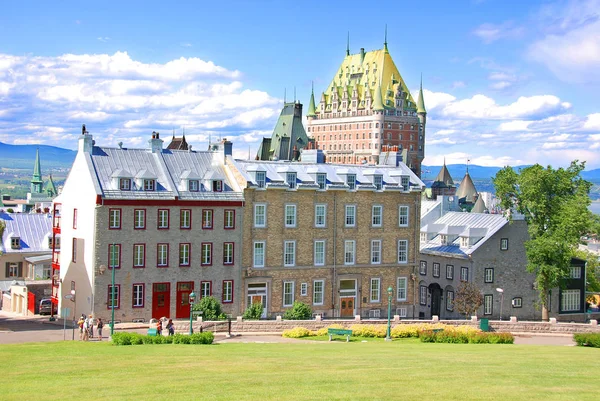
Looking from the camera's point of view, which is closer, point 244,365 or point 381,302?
point 244,365

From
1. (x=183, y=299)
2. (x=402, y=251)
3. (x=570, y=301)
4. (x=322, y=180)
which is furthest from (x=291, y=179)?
(x=570, y=301)

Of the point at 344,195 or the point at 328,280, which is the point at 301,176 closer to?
the point at 344,195

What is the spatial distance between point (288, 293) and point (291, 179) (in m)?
9.03

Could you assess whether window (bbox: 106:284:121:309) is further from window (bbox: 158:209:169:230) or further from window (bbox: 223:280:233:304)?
window (bbox: 223:280:233:304)

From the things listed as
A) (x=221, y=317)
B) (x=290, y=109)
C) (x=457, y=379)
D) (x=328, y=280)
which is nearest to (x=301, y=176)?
(x=328, y=280)

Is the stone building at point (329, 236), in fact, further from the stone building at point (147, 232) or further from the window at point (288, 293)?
the stone building at point (147, 232)

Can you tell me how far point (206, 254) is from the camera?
60.2m

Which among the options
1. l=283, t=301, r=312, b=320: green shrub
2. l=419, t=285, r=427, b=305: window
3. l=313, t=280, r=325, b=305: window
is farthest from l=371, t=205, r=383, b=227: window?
l=419, t=285, r=427, b=305: window

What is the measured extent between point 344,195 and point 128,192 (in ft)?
59.4

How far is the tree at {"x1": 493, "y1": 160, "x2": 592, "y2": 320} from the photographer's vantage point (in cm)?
6806

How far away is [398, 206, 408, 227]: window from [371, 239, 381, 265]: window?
8.97ft

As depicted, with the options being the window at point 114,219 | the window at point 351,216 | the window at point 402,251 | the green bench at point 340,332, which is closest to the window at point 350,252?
the window at point 351,216

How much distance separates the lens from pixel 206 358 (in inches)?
1368

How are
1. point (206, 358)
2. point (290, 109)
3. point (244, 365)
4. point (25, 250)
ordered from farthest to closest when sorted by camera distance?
point (290, 109)
point (25, 250)
point (206, 358)
point (244, 365)
